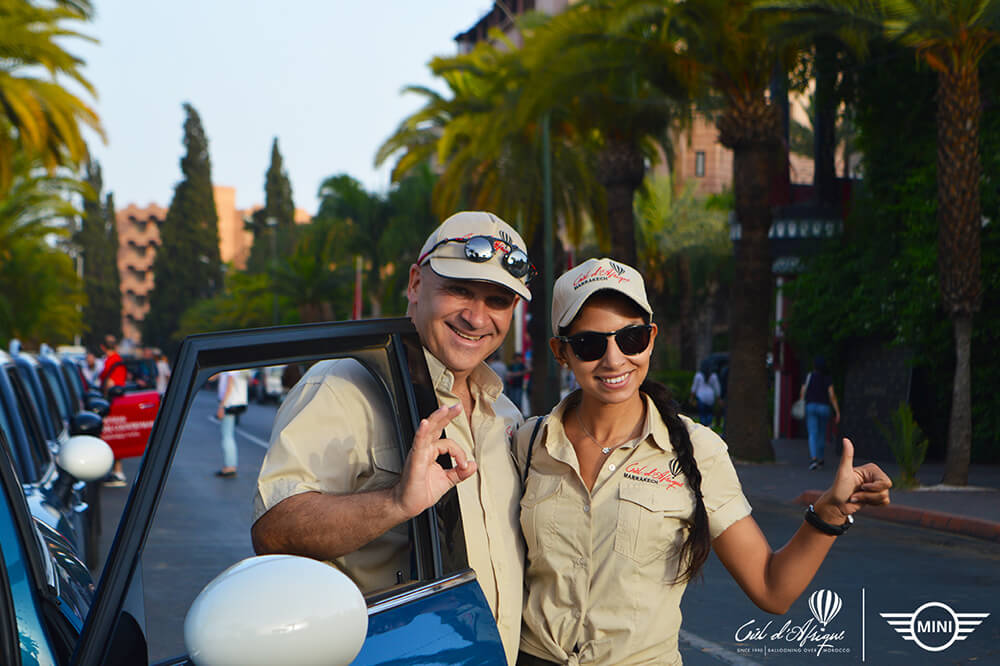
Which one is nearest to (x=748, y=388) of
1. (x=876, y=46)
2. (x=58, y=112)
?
(x=876, y=46)

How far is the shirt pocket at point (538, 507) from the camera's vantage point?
2512 millimetres

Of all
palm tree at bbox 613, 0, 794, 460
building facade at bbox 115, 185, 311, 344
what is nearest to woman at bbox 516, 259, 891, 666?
palm tree at bbox 613, 0, 794, 460

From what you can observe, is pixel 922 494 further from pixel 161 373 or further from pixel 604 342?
pixel 161 373

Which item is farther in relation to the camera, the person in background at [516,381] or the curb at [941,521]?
the person in background at [516,381]

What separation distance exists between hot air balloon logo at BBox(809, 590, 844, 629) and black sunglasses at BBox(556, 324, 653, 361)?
16.0ft

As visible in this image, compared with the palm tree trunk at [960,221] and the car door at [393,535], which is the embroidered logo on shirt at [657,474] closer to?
the car door at [393,535]

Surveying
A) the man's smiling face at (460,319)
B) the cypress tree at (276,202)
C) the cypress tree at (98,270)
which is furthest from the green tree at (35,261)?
the cypress tree at (98,270)

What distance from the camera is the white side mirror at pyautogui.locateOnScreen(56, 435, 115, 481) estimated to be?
17.0ft

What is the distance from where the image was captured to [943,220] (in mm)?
14164

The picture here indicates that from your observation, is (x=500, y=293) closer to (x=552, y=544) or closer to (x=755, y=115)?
(x=552, y=544)

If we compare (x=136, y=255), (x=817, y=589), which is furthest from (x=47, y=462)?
(x=136, y=255)

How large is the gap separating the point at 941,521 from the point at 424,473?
10289 mm

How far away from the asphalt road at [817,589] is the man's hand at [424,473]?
0.70 metres

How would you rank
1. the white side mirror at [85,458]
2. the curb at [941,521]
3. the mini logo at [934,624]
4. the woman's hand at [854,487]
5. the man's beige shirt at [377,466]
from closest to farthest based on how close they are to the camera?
the man's beige shirt at [377,466] < the woman's hand at [854,487] < the white side mirror at [85,458] < the mini logo at [934,624] < the curb at [941,521]
